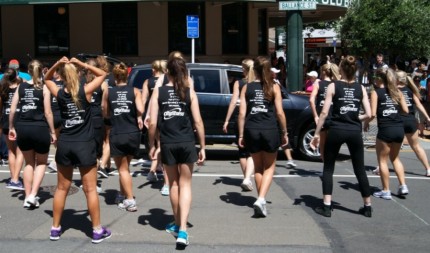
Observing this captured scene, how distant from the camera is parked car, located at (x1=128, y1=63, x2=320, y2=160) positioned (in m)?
11.4

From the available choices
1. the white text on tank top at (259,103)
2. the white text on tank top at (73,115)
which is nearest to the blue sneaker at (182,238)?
the white text on tank top at (73,115)

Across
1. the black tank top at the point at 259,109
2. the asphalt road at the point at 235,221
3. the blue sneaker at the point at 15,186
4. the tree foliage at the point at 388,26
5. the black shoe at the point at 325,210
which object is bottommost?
the asphalt road at the point at 235,221

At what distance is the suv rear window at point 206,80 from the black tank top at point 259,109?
4.25 metres

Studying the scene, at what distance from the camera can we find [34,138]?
25.1 feet

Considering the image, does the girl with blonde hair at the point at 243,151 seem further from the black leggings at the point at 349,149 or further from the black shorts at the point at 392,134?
the black shorts at the point at 392,134

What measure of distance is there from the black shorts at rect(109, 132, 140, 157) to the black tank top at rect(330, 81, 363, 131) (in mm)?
2425

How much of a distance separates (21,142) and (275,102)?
3.22 m

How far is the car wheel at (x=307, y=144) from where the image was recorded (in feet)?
37.7

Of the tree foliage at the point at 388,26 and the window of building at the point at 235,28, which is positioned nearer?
the tree foliage at the point at 388,26

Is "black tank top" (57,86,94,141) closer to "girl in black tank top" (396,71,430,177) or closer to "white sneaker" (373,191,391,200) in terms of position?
"white sneaker" (373,191,391,200)

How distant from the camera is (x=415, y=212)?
7621 millimetres

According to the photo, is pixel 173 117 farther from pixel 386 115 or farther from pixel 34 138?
pixel 386 115

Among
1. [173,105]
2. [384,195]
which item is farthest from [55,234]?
[384,195]

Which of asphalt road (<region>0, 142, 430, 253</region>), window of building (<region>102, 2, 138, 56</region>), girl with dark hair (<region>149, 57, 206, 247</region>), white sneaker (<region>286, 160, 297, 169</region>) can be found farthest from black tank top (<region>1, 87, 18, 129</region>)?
window of building (<region>102, 2, 138, 56</region>)
